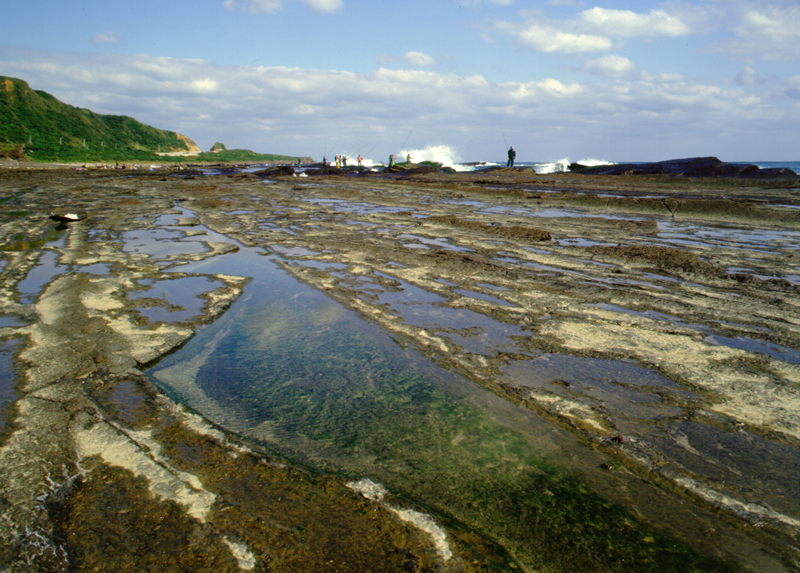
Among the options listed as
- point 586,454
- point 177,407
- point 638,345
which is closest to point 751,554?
point 586,454

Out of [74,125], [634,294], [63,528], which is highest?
[74,125]

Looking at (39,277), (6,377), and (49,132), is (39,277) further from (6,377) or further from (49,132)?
(49,132)

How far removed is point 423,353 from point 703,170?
3128cm

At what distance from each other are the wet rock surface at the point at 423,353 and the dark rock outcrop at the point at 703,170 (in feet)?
66.9

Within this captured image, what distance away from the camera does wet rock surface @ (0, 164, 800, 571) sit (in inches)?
80.9

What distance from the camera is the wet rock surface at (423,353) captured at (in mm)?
2055

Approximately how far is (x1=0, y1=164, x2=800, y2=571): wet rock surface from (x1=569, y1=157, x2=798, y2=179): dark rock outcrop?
20.4 meters

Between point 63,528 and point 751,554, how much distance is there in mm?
3063

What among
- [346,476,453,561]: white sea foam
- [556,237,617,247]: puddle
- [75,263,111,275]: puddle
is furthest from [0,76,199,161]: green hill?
[346,476,453,561]: white sea foam

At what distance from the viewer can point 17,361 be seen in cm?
378

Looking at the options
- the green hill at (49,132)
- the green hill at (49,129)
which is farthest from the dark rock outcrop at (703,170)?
the green hill at (49,129)

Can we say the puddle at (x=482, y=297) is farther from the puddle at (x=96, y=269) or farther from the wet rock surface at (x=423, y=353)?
the puddle at (x=96, y=269)

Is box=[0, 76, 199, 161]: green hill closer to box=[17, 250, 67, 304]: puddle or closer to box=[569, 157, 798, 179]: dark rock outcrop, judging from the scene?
box=[17, 250, 67, 304]: puddle

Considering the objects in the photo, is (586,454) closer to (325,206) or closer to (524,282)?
(524,282)
